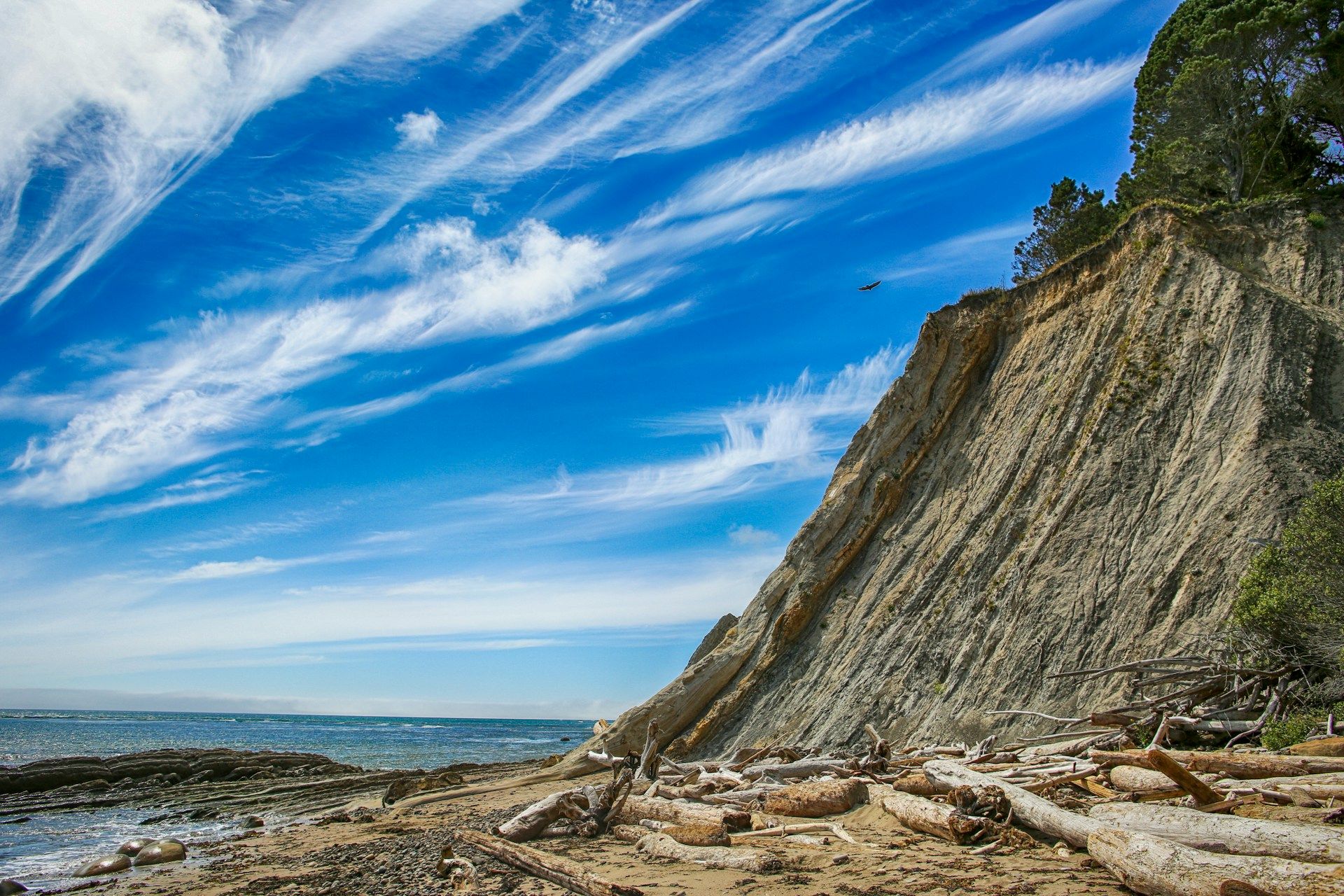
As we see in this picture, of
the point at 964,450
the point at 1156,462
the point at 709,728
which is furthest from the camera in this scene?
the point at 964,450

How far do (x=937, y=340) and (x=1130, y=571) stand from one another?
906cm

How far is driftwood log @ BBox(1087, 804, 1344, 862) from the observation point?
217 inches

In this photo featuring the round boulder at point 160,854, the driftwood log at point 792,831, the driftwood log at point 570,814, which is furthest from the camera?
the round boulder at point 160,854

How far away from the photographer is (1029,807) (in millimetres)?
8023

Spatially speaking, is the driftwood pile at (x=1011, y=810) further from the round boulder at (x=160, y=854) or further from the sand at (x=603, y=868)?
the round boulder at (x=160, y=854)

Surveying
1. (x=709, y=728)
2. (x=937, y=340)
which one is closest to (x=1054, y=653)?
(x=709, y=728)

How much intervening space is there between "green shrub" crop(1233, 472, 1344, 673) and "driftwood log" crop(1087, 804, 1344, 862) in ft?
16.5

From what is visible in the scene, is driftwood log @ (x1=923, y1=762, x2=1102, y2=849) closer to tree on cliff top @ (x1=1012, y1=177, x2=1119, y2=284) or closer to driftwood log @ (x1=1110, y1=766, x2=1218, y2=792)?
driftwood log @ (x1=1110, y1=766, x2=1218, y2=792)

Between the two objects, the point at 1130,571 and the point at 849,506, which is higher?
the point at 849,506

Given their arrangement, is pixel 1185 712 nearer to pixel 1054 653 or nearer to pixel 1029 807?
pixel 1054 653

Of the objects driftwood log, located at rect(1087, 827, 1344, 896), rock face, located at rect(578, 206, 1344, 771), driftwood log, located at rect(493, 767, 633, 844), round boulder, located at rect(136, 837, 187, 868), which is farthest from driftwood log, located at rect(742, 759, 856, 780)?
round boulder, located at rect(136, 837, 187, 868)

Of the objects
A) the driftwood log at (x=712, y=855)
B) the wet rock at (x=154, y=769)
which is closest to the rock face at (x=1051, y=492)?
the driftwood log at (x=712, y=855)

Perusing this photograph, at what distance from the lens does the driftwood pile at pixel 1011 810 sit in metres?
5.66

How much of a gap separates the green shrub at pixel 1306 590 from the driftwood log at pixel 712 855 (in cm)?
777
